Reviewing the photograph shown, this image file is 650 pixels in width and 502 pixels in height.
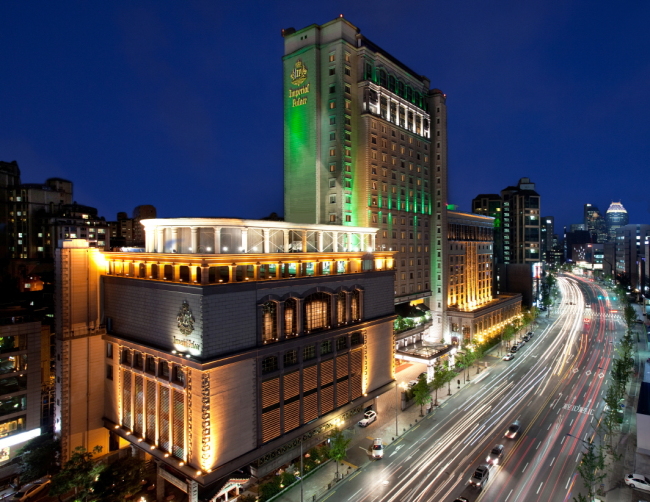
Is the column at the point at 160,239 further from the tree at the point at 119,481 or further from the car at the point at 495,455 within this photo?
the car at the point at 495,455

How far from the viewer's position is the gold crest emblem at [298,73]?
70994 millimetres

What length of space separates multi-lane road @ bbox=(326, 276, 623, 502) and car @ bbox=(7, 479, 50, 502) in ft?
108

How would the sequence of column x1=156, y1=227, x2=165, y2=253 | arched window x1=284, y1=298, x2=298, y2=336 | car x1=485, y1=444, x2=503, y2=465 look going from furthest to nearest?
car x1=485, y1=444, x2=503, y2=465
arched window x1=284, y1=298, x2=298, y2=336
column x1=156, y1=227, x2=165, y2=253

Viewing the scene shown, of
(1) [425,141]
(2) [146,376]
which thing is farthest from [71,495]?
(1) [425,141]

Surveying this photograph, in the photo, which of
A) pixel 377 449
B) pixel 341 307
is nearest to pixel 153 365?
pixel 341 307

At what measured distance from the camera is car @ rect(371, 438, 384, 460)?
44.9 m

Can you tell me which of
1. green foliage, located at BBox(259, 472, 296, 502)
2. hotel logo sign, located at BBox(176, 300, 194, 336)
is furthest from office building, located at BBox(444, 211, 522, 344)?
hotel logo sign, located at BBox(176, 300, 194, 336)

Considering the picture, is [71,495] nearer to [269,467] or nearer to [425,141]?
[269,467]

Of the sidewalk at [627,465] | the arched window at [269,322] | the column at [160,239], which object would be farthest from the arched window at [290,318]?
the sidewalk at [627,465]

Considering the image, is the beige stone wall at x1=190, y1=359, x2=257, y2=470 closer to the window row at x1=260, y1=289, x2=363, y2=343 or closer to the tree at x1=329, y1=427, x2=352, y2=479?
the window row at x1=260, y1=289, x2=363, y2=343

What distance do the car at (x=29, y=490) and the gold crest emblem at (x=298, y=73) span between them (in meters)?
70.9

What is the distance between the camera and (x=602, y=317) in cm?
12738

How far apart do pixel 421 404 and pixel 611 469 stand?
2282cm

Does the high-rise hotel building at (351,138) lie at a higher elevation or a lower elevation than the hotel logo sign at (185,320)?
higher
